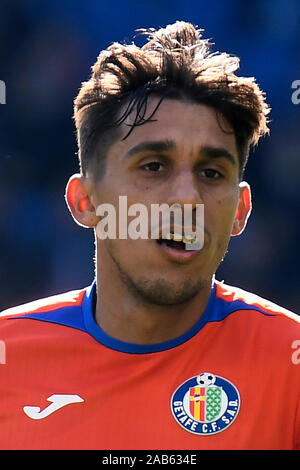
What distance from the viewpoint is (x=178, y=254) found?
7.11 feet

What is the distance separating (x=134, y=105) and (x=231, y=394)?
35.8 inches

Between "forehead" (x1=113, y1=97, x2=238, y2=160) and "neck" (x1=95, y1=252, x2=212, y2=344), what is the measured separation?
1.38 feet

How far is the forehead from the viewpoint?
2.21 meters

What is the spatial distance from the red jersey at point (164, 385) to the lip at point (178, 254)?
0.30 m

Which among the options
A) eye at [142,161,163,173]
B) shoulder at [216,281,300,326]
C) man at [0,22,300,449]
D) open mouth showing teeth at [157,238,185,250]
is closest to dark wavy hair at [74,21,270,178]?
man at [0,22,300,449]

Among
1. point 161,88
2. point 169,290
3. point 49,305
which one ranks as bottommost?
point 49,305

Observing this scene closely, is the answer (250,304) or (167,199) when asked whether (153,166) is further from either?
(250,304)

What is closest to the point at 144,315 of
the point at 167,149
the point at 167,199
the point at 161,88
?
the point at 167,199

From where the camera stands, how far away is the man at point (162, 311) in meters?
2.18

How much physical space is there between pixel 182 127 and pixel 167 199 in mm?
231

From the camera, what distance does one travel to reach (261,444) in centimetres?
210

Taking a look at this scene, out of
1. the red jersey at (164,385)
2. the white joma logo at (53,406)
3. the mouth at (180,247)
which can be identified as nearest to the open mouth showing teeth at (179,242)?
the mouth at (180,247)
